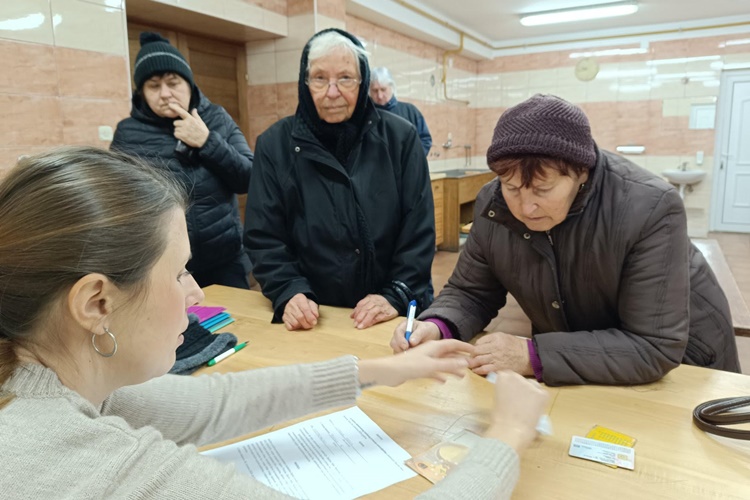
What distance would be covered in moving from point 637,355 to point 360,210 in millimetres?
940

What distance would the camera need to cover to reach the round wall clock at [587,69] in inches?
328

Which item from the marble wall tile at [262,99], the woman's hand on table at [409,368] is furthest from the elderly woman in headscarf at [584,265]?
the marble wall tile at [262,99]

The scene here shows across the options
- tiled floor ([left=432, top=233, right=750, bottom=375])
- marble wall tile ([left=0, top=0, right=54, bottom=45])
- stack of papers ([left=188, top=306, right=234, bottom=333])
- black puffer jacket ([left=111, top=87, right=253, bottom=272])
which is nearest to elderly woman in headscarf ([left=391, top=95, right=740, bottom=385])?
tiled floor ([left=432, top=233, right=750, bottom=375])

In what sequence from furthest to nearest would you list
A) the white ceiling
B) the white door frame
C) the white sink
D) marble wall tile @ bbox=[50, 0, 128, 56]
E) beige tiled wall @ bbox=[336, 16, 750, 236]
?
1. the white sink
2. the white door frame
3. beige tiled wall @ bbox=[336, 16, 750, 236]
4. the white ceiling
5. marble wall tile @ bbox=[50, 0, 128, 56]

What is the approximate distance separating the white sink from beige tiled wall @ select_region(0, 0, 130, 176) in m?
7.55

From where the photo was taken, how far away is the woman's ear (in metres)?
0.70

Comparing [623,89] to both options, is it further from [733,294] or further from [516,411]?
[516,411]

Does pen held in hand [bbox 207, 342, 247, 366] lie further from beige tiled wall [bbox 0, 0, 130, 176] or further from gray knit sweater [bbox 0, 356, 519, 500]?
beige tiled wall [bbox 0, 0, 130, 176]

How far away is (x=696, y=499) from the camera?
0.85 metres

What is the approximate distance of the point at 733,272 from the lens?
586 cm

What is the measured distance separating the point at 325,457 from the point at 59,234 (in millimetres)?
609

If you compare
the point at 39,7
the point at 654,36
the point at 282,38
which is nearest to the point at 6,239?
the point at 39,7

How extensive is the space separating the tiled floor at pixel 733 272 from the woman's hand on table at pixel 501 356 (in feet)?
1.84

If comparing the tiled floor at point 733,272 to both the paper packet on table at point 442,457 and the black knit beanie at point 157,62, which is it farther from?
the black knit beanie at point 157,62
